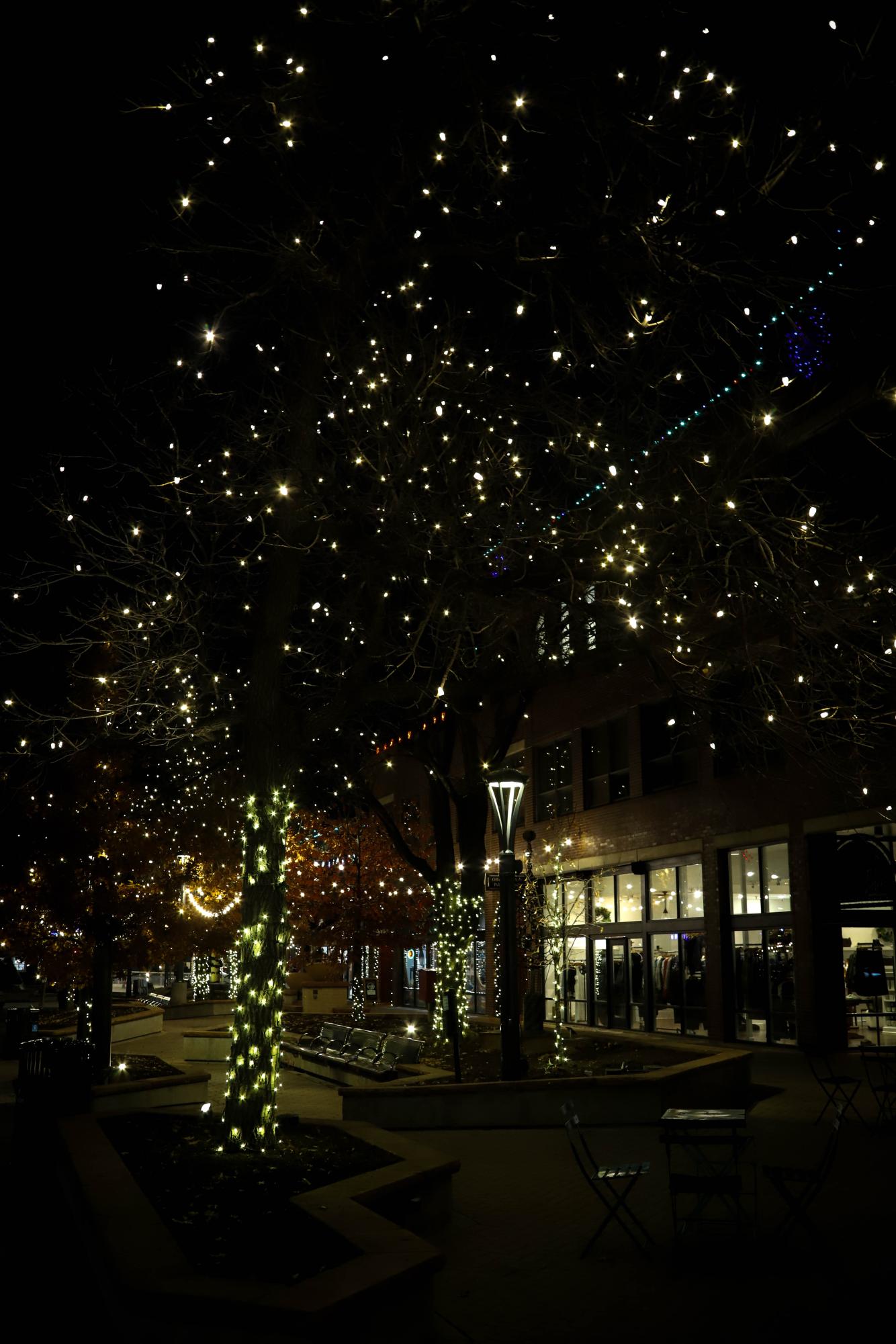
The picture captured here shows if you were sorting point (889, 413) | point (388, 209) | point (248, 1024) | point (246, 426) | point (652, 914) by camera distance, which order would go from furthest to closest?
1. point (652, 914)
2. point (889, 413)
3. point (246, 426)
4. point (388, 209)
5. point (248, 1024)

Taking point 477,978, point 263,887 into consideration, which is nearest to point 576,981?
point 477,978

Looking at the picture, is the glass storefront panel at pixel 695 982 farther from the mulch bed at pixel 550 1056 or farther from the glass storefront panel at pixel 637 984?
the mulch bed at pixel 550 1056

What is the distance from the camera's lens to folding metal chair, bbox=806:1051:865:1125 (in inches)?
478

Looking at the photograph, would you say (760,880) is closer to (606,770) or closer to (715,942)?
(715,942)

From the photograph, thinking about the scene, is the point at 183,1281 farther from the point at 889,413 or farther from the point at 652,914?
the point at 652,914

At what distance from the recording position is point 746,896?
22.8m

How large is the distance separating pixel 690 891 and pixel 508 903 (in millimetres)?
12461

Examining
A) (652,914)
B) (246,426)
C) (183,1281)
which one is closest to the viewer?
(183,1281)

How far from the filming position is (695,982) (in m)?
23.9

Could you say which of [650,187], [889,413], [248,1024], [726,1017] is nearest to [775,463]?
[889,413]

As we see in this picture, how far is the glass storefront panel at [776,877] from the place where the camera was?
21.6 meters

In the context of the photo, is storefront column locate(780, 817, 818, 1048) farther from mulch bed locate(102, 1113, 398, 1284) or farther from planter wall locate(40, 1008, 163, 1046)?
planter wall locate(40, 1008, 163, 1046)

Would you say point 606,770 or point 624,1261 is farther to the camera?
point 606,770

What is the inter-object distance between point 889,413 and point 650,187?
9684mm
